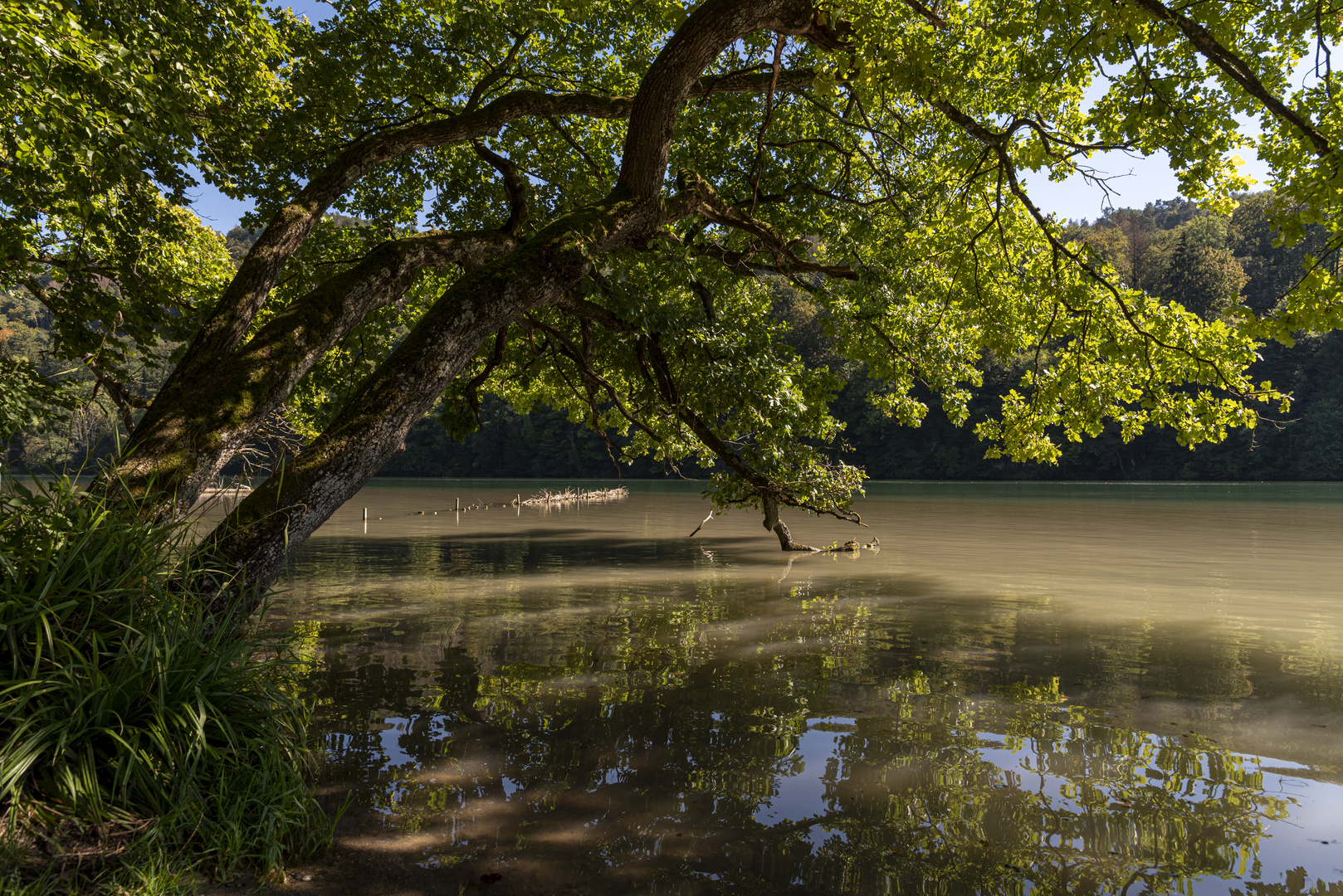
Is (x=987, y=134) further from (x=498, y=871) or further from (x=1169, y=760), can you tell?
(x=498, y=871)

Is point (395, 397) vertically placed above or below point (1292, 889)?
above

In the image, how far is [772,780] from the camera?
453 centimetres

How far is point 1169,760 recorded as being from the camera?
15.9 feet

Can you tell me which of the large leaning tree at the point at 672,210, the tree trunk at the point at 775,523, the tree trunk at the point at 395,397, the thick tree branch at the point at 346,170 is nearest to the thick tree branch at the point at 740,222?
the large leaning tree at the point at 672,210

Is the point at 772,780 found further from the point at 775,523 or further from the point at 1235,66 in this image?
the point at 775,523

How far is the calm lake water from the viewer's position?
3.60 m

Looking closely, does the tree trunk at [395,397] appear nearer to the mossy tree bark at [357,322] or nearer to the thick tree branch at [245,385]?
the mossy tree bark at [357,322]

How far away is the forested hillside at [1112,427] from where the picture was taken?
59.2 metres

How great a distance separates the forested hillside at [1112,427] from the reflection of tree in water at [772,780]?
4334cm

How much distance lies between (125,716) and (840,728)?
4.37 meters

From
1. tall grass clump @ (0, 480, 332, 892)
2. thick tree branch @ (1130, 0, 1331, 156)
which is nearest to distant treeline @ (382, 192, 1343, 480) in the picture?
thick tree branch @ (1130, 0, 1331, 156)

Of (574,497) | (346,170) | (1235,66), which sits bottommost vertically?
(574,497)

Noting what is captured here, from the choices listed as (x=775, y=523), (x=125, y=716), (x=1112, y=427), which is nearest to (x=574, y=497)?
(x=775, y=523)

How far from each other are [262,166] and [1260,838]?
39.3ft
